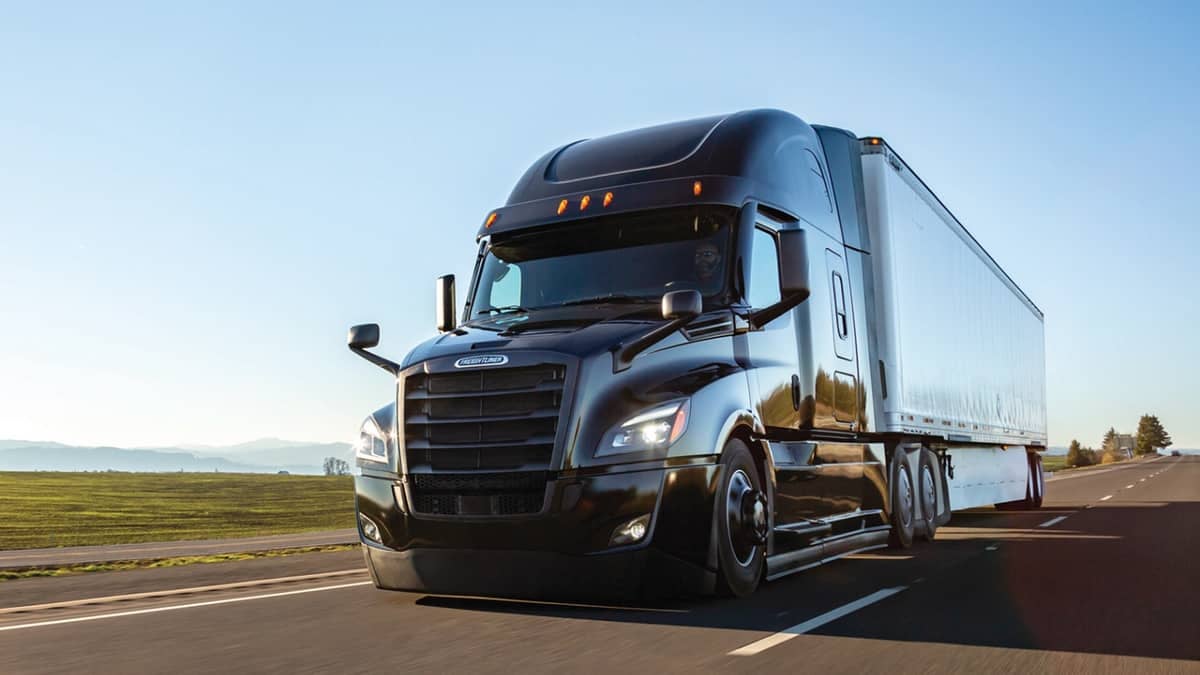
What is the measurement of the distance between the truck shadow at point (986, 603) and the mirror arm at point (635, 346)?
1.57 m

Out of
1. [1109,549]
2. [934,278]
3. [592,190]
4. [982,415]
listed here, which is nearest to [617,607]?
[592,190]

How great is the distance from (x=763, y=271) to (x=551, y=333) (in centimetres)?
205

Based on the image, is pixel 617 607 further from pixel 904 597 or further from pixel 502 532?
pixel 904 597

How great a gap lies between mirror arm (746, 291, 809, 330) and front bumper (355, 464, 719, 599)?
4.94 ft

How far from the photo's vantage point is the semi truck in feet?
23.8

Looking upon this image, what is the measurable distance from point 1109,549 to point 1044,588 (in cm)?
437

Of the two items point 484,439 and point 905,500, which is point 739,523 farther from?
point 905,500

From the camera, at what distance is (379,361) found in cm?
857

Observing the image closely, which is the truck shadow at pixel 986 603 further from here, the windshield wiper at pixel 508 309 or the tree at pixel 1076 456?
the tree at pixel 1076 456

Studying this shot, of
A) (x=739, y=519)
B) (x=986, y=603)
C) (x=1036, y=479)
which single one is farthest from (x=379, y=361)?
(x=1036, y=479)

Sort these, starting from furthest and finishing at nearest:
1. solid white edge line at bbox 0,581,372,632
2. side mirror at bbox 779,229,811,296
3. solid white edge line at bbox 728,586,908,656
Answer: side mirror at bbox 779,229,811,296
solid white edge line at bbox 0,581,372,632
solid white edge line at bbox 728,586,908,656

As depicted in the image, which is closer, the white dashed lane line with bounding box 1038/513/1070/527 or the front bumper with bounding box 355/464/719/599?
the front bumper with bounding box 355/464/719/599

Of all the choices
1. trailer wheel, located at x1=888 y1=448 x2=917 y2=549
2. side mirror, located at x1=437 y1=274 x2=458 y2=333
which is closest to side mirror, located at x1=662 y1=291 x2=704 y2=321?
side mirror, located at x1=437 y1=274 x2=458 y2=333

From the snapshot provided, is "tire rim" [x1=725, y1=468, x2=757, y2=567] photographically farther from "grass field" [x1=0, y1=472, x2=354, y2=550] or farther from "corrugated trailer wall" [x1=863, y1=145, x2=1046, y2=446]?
"grass field" [x1=0, y1=472, x2=354, y2=550]
